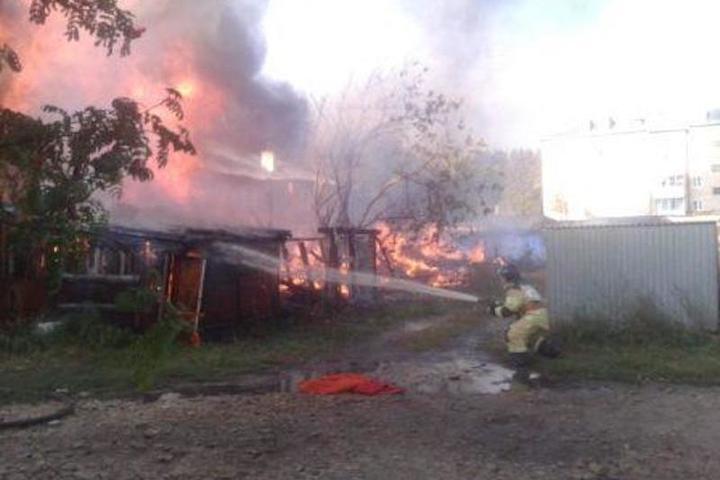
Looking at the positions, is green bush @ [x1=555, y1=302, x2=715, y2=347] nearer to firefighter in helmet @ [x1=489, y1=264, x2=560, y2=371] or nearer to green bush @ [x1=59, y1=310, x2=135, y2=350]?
firefighter in helmet @ [x1=489, y1=264, x2=560, y2=371]

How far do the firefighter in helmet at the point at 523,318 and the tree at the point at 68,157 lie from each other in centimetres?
718

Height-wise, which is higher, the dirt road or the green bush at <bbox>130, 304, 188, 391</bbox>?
the green bush at <bbox>130, 304, 188, 391</bbox>

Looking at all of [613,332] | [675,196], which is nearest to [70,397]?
[613,332]

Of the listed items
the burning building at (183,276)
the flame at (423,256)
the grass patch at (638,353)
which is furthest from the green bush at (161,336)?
the flame at (423,256)

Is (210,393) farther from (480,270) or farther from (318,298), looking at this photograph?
(480,270)

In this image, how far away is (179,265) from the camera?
574 inches

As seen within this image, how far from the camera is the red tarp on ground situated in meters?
9.20

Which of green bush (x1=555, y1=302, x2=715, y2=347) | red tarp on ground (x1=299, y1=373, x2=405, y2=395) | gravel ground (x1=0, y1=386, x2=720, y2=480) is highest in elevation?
green bush (x1=555, y1=302, x2=715, y2=347)

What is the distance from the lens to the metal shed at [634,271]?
13.3 m

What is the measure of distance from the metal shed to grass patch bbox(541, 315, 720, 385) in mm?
408

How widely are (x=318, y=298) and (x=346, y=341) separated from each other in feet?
13.8

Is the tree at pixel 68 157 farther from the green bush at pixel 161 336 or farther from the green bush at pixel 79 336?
the green bush at pixel 79 336

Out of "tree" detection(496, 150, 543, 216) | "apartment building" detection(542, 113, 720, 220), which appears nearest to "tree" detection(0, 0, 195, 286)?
"apartment building" detection(542, 113, 720, 220)

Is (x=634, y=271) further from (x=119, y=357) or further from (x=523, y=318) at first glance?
(x=119, y=357)
